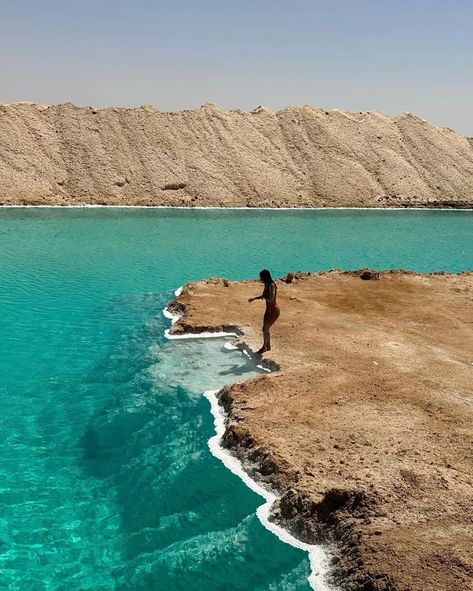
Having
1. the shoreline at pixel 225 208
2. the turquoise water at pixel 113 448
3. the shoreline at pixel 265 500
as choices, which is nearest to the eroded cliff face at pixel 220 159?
the shoreline at pixel 225 208

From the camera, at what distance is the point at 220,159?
7144cm

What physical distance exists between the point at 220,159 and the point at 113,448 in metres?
63.4

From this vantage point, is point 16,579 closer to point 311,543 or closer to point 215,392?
point 311,543

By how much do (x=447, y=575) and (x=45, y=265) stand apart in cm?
2659

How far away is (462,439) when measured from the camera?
1070 cm

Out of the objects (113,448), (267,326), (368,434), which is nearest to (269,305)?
(267,326)

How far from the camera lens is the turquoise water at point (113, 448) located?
8203 mm

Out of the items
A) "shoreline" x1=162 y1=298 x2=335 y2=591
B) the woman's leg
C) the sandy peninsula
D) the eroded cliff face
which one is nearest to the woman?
the woman's leg

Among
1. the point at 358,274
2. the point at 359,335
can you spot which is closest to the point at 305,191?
the point at 358,274

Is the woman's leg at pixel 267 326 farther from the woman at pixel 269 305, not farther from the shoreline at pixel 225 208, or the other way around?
the shoreline at pixel 225 208

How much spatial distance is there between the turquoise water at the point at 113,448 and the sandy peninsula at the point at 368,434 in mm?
804

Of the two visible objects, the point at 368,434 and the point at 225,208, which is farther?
the point at 225,208

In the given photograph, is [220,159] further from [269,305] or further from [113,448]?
[113,448]

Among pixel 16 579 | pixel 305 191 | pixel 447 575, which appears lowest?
pixel 16 579
